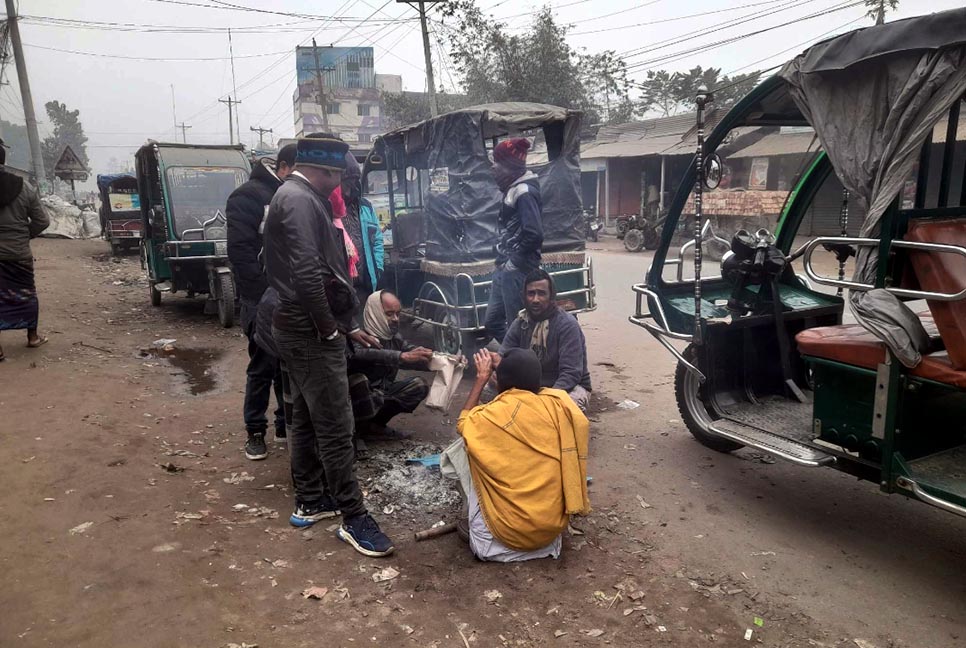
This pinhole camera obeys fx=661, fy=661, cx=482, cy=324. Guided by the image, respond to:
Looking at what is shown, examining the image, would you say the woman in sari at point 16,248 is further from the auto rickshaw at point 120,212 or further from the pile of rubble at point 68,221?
the pile of rubble at point 68,221

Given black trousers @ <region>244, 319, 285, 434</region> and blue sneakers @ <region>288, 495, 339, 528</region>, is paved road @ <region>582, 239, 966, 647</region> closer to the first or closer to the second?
blue sneakers @ <region>288, 495, 339, 528</region>

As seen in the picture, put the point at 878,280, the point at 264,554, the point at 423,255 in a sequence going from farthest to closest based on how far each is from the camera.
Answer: the point at 423,255 → the point at 264,554 → the point at 878,280

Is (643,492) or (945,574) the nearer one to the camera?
(945,574)

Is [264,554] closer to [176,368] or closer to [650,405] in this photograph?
[650,405]

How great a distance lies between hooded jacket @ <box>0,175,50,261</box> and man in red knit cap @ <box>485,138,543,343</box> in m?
4.68

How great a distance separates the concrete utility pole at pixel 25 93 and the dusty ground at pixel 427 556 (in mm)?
20193

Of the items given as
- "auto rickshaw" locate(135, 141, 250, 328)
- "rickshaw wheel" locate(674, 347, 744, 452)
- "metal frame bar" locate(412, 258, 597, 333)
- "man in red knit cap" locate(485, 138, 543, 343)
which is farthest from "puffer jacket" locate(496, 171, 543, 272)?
"auto rickshaw" locate(135, 141, 250, 328)

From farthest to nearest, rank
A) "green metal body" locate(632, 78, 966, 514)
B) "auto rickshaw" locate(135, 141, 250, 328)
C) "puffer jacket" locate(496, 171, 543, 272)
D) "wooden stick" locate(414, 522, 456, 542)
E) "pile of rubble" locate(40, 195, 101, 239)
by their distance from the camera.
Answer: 1. "pile of rubble" locate(40, 195, 101, 239)
2. "auto rickshaw" locate(135, 141, 250, 328)
3. "puffer jacket" locate(496, 171, 543, 272)
4. "wooden stick" locate(414, 522, 456, 542)
5. "green metal body" locate(632, 78, 966, 514)

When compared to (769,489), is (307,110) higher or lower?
higher

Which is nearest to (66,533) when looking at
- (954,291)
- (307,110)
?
(954,291)

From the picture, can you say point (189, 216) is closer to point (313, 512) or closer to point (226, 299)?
point (226, 299)

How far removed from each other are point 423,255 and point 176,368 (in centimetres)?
295

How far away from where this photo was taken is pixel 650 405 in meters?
5.87

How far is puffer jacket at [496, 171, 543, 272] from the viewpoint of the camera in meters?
5.67
